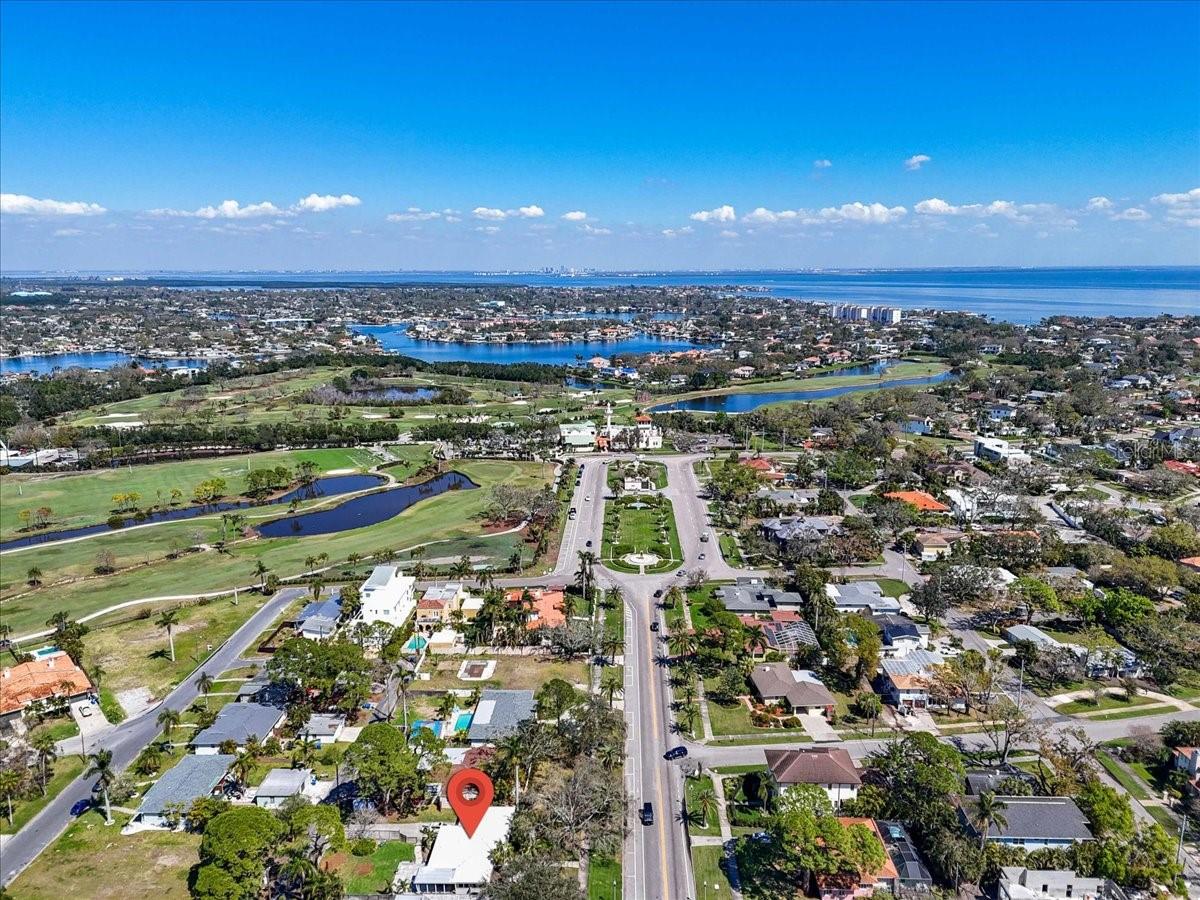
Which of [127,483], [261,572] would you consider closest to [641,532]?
[261,572]

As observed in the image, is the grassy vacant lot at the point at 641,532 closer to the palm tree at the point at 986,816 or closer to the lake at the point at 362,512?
the lake at the point at 362,512

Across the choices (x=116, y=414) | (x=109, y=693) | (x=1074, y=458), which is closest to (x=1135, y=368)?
(x=1074, y=458)

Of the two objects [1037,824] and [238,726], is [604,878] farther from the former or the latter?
[238,726]

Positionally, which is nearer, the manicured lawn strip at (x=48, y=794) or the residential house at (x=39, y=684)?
the manicured lawn strip at (x=48, y=794)

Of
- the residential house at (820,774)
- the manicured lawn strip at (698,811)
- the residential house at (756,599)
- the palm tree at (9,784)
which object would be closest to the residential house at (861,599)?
the residential house at (756,599)

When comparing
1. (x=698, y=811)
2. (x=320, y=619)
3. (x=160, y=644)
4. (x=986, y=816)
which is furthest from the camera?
(x=320, y=619)

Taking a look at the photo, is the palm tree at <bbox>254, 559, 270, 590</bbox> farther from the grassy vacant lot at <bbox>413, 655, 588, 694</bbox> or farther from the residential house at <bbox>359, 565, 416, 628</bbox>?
the grassy vacant lot at <bbox>413, 655, 588, 694</bbox>

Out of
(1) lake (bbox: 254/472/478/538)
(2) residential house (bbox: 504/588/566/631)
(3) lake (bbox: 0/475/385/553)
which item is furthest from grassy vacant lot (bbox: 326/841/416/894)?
(3) lake (bbox: 0/475/385/553)
